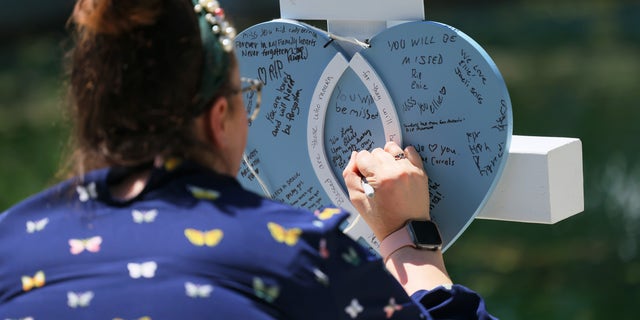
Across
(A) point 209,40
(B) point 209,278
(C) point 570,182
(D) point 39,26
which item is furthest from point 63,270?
(D) point 39,26

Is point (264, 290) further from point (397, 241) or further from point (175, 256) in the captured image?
point (397, 241)

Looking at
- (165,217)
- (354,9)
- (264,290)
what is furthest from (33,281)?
(354,9)

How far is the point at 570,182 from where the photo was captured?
182 cm

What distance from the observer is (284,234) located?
1229 millimetres

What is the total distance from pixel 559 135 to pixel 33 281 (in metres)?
4.07

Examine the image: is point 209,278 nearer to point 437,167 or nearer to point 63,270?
point 63,270

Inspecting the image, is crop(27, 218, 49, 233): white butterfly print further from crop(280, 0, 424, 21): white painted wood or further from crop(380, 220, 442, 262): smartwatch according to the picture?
crop(280, 0, 424, 21): white painted wood

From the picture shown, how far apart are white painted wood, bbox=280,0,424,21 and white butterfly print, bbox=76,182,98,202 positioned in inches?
30.0

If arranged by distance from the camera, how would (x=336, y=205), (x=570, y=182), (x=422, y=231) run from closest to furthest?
1. (x=422, y=231)
2. (x=570, y=182)
3. (x=336, y=205)

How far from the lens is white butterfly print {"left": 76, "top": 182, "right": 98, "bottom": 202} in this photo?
49.7 inches

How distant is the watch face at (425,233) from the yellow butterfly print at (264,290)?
51cm

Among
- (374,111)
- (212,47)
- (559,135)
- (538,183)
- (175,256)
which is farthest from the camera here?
(559,135)

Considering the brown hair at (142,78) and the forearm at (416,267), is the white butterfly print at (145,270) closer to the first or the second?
the brown hair at (142,78)

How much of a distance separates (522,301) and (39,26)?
4.23 metres
